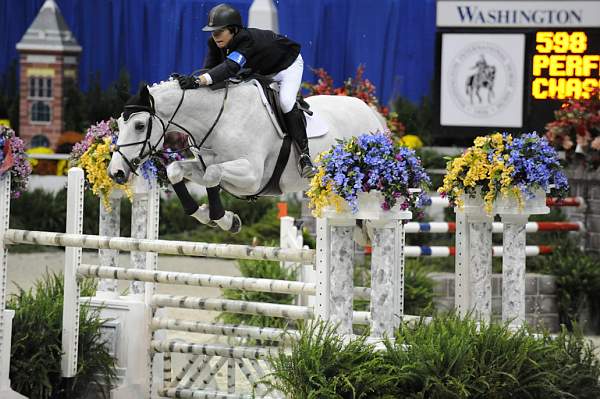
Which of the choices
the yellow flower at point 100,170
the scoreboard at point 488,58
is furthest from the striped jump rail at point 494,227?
the scoreboard at point 488,58

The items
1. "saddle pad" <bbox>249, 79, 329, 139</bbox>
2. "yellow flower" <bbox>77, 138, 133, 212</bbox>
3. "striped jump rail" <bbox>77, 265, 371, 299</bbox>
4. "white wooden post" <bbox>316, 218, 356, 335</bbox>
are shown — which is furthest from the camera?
"yellow flower" <bbox>77, 138, 133, 212</bbox>

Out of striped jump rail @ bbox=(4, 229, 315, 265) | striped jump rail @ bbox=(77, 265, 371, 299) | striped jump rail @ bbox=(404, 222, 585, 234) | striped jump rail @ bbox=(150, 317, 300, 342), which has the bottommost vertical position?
striped jump rail @ bbox=(150, 317, 300, 342)

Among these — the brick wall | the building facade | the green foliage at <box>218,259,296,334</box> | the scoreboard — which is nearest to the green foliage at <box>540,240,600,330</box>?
the brick wall

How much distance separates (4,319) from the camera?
5590 mm

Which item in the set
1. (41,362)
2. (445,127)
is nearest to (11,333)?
(41,362)

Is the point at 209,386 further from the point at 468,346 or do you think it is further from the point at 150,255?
the point at 468,346

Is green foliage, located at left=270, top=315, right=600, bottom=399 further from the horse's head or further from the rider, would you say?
the rider

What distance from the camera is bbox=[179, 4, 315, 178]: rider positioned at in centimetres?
555

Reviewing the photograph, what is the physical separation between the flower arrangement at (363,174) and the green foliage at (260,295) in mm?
3250

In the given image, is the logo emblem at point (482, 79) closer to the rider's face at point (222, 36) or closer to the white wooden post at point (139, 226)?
the white wooden post at point (139, 226)

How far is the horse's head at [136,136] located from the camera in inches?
205

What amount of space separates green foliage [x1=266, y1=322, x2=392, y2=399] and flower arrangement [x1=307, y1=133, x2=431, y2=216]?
0.49 meters

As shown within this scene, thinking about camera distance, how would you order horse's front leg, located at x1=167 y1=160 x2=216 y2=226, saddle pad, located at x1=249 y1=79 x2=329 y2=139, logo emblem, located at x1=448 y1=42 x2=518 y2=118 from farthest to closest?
logo emblem, located at x1=448 y1=42 x2=518 y2=118 < saddle pad, located at x1=249 y1=79 x2=329 y2=139 < horse's front leg, located at x1=167 y1=160 x2=216 y2=226

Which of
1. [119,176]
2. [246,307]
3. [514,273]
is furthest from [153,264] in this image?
[514,273]
